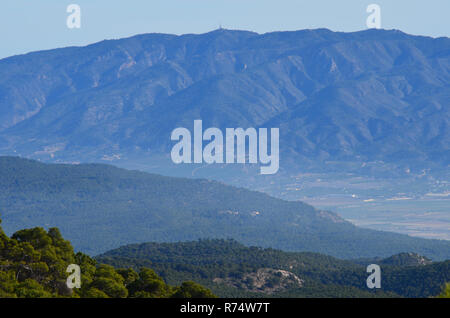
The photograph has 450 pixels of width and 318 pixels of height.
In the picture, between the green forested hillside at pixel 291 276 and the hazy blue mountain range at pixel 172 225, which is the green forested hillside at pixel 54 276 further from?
the hazy blue mountain range at pixel 172 225

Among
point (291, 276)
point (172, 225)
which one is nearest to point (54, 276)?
point (291, 276)

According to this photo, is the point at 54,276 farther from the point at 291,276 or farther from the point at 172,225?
the point at 172,225

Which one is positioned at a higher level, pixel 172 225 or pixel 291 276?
pixel 172 225

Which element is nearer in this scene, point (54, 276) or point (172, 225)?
point (54, 276)

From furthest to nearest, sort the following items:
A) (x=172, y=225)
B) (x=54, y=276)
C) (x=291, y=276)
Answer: (x=172, y=225), (x=291, y=276), (x=54, y=276)

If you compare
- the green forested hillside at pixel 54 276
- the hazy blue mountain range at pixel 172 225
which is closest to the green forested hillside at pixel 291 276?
the green forested hillside at pixel 54 276

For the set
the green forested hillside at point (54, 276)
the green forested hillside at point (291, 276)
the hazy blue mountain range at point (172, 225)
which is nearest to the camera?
the green forested hillside at point (54, 276)

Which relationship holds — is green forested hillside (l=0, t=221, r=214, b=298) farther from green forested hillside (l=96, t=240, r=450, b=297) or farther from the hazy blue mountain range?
the hazy blue mountain range
